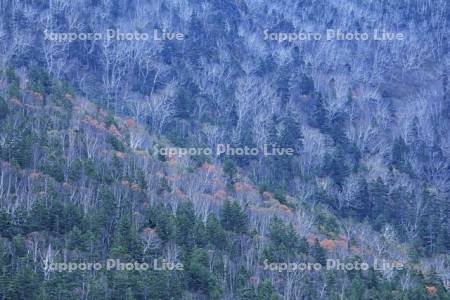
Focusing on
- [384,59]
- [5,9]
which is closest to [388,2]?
[384,59]

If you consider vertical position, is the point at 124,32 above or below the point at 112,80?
above

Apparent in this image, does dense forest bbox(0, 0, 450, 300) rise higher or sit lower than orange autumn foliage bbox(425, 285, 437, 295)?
higher

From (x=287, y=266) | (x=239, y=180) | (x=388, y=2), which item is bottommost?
(x=287, y=266)

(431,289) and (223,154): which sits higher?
(223,154)

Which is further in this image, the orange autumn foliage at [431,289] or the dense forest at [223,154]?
the orange autumn foliage at [431,289]

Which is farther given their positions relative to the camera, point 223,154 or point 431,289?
point 223,154

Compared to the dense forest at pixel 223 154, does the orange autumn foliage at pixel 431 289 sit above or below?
below

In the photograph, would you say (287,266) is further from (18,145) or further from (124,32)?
(124,32)

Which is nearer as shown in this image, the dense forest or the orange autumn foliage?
the dense forest
